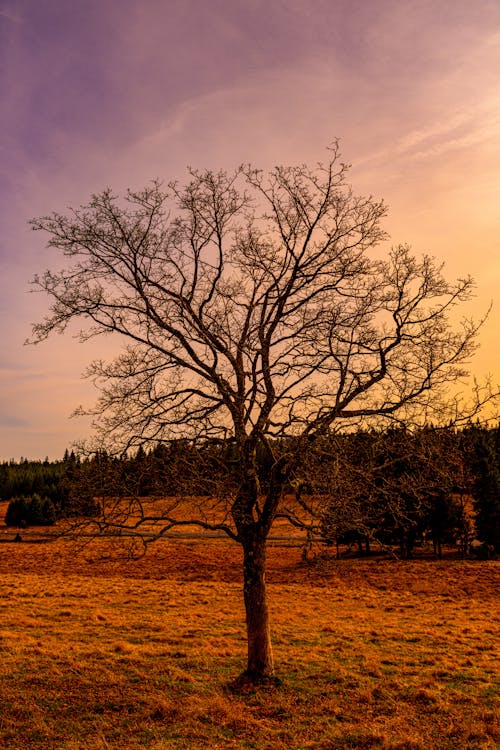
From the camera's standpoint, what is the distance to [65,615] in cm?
2144

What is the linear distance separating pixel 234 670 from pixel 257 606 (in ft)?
11.1

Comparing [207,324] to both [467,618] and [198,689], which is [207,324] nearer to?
[198,689]

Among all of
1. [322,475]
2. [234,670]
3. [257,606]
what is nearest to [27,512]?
[234,670]

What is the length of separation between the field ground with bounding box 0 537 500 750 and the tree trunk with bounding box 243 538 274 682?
20.2 inches

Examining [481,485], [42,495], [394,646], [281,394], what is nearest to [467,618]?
[394,646]

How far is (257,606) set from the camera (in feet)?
34.6

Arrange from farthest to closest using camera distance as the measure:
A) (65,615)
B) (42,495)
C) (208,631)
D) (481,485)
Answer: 1. (42,495)
2. (481,485)
3. (65,615)
4. (208,631)

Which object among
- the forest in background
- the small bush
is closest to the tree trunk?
the forest in background

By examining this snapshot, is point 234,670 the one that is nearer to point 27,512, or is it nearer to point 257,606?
Result: point 257,606

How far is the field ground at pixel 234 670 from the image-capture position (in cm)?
873

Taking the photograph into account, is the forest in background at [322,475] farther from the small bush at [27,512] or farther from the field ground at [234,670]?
the small bush at [27,512]

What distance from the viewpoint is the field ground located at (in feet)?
28.6

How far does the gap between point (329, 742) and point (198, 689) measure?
3.70 m

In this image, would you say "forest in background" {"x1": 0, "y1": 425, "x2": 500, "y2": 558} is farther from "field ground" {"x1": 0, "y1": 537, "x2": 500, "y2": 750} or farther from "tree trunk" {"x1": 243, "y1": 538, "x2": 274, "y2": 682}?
"field ground" {"x1": 0, "y1": 537, "x2": 500, "y2": 750}
